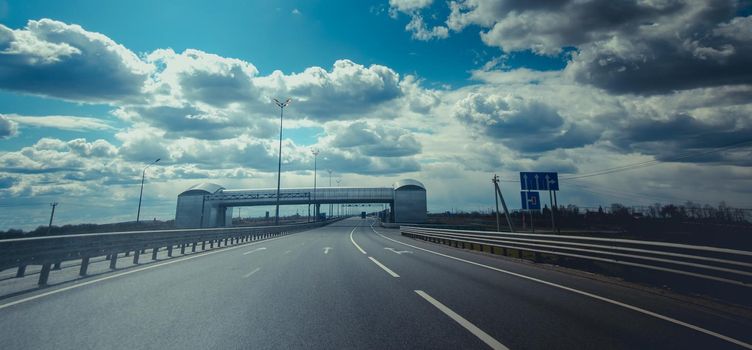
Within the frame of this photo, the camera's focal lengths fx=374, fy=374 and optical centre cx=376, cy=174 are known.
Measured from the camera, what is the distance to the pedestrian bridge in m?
75.2

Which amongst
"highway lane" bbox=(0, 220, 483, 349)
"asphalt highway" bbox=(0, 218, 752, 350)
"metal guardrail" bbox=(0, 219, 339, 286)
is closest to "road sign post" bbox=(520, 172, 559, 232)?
"asphalt highway" bbox=(0, 218, 752, 350)

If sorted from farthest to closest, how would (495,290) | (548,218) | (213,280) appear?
(548,218)
(213,280)
(495,290)

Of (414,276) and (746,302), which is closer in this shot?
(746,302)

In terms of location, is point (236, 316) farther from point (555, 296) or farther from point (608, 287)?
point (608, 287)

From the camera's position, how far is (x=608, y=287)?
846cm

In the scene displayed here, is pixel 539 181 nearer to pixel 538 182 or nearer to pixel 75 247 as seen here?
pixel 538 182

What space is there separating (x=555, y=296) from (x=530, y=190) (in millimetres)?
18851

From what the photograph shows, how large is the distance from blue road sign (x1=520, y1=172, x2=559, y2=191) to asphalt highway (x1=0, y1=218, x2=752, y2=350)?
1622cm

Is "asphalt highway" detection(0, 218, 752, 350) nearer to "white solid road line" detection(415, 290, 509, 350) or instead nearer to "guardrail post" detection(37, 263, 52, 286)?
"white solid road line" detection(415, 290, 509, 350)

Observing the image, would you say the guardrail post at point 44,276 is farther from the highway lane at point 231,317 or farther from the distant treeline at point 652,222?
the distant treeline at point 652,222

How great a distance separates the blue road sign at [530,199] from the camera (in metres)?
24.4

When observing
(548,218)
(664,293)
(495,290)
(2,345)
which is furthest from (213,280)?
(548,218)

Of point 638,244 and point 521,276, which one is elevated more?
point 638,244

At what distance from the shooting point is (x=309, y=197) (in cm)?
7712
